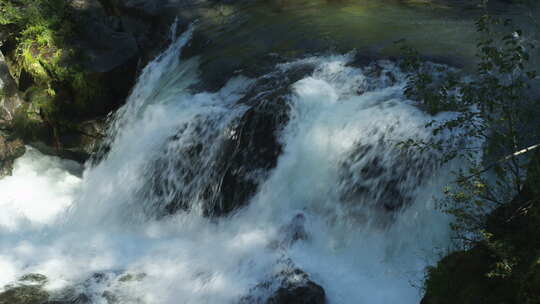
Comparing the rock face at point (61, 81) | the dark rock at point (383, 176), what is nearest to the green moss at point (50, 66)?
the rock face at point (61, 81)

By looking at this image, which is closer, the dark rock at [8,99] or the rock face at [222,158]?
the rock face at [222,158]

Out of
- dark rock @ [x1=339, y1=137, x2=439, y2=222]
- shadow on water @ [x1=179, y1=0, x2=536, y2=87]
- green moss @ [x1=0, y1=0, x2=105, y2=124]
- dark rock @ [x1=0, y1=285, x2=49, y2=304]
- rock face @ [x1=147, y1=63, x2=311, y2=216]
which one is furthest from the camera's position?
shadow on water @ [x1=179, y1=0, x2=536, y2=87]

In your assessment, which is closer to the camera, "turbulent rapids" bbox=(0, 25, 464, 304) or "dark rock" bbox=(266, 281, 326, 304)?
"dark rock" bbox=(266, 281, 326, 304)

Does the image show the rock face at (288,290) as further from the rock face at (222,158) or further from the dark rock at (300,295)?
the rock face at (222,158)

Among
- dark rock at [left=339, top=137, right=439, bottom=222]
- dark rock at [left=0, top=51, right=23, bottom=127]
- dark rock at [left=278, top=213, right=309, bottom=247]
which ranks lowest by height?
dark rock at [left=278, top=213, right=309, bottom=247]

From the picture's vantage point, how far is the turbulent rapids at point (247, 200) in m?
5.68

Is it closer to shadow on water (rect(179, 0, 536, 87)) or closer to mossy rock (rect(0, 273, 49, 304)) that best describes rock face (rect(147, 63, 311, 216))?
shadow on water (rect(179, 0, 536, 87))

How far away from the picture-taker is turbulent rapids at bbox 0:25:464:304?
5680mm

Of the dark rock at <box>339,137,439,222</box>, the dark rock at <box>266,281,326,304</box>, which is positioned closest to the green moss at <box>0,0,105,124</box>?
the dark rock at <box>339,137,439,222</box>

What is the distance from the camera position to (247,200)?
6773mm

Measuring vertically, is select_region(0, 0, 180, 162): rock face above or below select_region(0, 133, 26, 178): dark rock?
above

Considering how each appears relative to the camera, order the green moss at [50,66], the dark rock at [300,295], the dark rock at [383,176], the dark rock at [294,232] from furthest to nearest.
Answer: the green moss at [50,66] < the dark rock at [294,232] < the dark rock at [383,176] < the dark rock at [300,295]

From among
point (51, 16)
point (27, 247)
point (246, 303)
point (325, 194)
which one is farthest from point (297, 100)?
point (51, 16)

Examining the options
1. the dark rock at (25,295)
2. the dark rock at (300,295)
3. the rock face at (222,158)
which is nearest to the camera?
the dark rock at (300,295)
